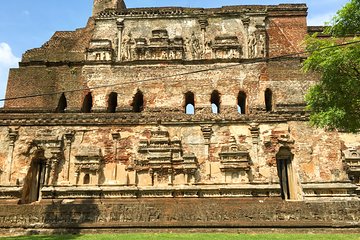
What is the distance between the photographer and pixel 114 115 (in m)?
17.5

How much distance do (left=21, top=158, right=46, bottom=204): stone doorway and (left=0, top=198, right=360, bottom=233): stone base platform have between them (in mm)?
3014

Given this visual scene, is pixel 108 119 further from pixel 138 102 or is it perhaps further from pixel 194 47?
pixel 194 47

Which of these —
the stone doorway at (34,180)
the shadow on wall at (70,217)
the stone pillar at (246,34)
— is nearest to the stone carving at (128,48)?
the stone pillar at (246,34)

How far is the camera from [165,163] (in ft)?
54.4

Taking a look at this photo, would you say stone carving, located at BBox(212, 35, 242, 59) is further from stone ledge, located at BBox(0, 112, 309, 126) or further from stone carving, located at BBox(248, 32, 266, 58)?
stone ledge, located at BBox(0, 112, 309, 126)

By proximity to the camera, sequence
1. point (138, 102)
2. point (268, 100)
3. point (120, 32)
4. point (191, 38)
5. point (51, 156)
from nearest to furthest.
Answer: point (51, 156), point (268, 100), point (138, 102), point (191, 38), point (120, 32)

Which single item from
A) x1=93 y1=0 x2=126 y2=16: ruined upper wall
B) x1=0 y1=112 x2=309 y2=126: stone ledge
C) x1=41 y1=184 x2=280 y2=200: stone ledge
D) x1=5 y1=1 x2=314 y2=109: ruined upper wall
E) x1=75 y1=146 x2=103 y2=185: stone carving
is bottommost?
x1=41 y1=184 x2=280 y2=200: stone ledge

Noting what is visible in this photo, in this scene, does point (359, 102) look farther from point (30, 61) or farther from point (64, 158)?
point (30, 61)

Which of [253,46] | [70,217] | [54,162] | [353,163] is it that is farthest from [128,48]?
[353,163]

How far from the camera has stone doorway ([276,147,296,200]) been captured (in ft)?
54.1

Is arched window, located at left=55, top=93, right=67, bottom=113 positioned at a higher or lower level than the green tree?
higher

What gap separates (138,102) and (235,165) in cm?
676

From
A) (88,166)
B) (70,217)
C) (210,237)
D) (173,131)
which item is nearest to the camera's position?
(210,237)

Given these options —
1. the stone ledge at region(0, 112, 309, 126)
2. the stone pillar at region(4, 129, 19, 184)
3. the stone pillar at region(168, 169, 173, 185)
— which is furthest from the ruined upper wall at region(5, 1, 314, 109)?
the stone pillar at region(168, 169, 173, 185)
